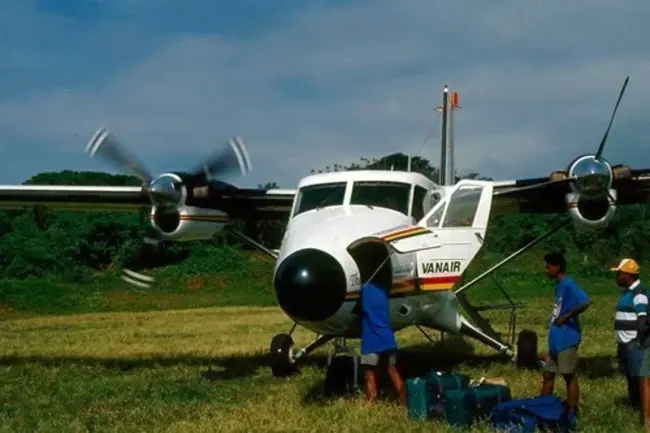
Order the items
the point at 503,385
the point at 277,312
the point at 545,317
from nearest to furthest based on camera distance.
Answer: the point at 503,385, the point at 545,317, the point at 277,312

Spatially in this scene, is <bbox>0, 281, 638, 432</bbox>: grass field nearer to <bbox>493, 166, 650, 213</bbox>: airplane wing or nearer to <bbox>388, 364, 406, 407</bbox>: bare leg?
<bbox>388, 364, 406, 407</bbox>: bare leg

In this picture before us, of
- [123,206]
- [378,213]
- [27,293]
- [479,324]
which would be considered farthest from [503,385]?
[27,293]

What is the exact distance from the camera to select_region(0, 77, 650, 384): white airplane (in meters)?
8.94

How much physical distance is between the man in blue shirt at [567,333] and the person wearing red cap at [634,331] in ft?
1.14

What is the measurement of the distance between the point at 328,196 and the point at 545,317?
42.6 feet

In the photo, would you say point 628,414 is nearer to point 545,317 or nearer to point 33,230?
point 545,317

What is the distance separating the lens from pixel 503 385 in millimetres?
8516

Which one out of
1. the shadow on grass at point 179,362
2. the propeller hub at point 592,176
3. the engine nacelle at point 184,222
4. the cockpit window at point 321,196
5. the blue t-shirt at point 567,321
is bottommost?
the shadow on grass at point 179,362

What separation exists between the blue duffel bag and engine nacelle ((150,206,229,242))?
644 centimetres

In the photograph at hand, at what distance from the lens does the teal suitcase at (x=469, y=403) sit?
314 inches

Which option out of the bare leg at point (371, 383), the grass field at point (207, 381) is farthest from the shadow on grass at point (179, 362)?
the bare leg at point (371, 383)

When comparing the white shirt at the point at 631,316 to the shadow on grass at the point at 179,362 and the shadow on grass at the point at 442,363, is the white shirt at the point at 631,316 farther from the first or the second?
the shadow on grass at the point at 179,362

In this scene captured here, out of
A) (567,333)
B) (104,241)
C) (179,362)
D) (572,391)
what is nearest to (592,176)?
(567,333)

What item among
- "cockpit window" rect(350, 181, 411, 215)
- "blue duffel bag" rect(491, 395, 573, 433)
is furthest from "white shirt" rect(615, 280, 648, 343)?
"cockpit window" rect(350, 181, 411, 215)
